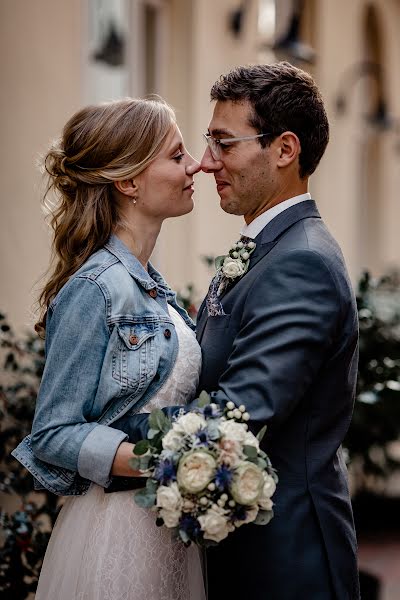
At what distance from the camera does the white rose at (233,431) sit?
230cm

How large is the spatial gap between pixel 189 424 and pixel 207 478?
146mm

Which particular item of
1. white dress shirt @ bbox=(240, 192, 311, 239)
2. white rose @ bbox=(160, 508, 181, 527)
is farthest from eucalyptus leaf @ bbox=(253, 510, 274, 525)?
white dress shirt @ bbox=(240, 192, 311, 239)

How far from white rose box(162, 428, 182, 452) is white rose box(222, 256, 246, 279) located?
2.09ft

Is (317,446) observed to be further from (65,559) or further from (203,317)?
(65,559)

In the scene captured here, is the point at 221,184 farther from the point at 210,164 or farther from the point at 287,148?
the point at 287,148

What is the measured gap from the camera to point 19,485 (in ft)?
12.6

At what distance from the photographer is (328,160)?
29.6ft

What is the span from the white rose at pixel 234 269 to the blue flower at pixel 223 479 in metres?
0.71

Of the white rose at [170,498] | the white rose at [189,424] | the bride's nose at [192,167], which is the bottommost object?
the white rose at [170,498]

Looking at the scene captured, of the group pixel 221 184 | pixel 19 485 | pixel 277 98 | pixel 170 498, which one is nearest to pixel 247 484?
pixel 170 498

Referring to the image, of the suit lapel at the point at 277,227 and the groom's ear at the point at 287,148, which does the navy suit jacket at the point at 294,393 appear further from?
the groom's ear at the point at 287,148

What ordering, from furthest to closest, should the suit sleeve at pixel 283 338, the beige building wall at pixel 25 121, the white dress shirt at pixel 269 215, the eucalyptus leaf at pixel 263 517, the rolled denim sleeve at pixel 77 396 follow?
the beige building wall at pixel 25 121 → the white dress shirt at pixel 269 215 → the rolled denim sleeve at pixel 77 396 → the suit sleeve at pixel 283 338 → the eucalyptus leaf at pixel 263 517

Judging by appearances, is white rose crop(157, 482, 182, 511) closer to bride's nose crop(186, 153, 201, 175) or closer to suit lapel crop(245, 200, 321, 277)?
suit lapel crop(245, 200, 321, 277)

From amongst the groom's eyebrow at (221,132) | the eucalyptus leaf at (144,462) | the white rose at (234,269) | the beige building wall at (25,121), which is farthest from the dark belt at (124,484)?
the beige building wall at (25,121)
